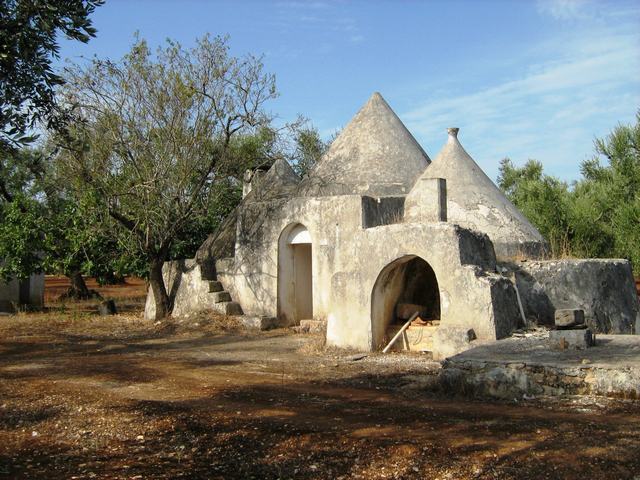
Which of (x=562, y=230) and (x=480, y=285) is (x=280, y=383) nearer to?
(x=480, y=285)

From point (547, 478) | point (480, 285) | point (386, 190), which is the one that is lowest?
point (547, 478)

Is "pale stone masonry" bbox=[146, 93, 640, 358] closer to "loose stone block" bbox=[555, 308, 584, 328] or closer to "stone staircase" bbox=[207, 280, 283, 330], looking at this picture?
"stone staircase" bbox=[207, 280, 283, 330]

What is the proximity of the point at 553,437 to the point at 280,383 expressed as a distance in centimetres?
394

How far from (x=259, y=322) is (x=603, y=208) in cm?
1014

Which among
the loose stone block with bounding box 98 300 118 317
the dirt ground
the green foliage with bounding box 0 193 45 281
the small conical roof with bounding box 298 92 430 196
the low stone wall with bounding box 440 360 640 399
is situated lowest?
the dirt ground

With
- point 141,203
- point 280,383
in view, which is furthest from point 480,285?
point 141,203

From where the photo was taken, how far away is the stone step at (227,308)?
50.9ft

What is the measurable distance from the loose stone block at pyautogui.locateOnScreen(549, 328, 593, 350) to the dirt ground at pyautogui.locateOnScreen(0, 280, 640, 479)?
1450 mm

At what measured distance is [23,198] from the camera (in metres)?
17.3

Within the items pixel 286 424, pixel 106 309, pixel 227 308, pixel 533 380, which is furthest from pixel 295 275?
pixel 286 424

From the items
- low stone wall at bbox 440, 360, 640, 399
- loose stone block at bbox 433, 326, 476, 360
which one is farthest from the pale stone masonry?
low stone wall at bbox 440, 360, 640, 399

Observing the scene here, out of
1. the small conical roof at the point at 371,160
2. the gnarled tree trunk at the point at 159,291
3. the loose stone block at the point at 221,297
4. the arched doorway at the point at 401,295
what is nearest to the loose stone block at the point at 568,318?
the arched doorway at the point at 401,295

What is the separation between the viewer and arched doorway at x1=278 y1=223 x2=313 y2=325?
15359mm

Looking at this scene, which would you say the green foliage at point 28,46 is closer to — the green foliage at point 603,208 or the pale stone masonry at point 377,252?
the pale stone masonry at point 377,252
